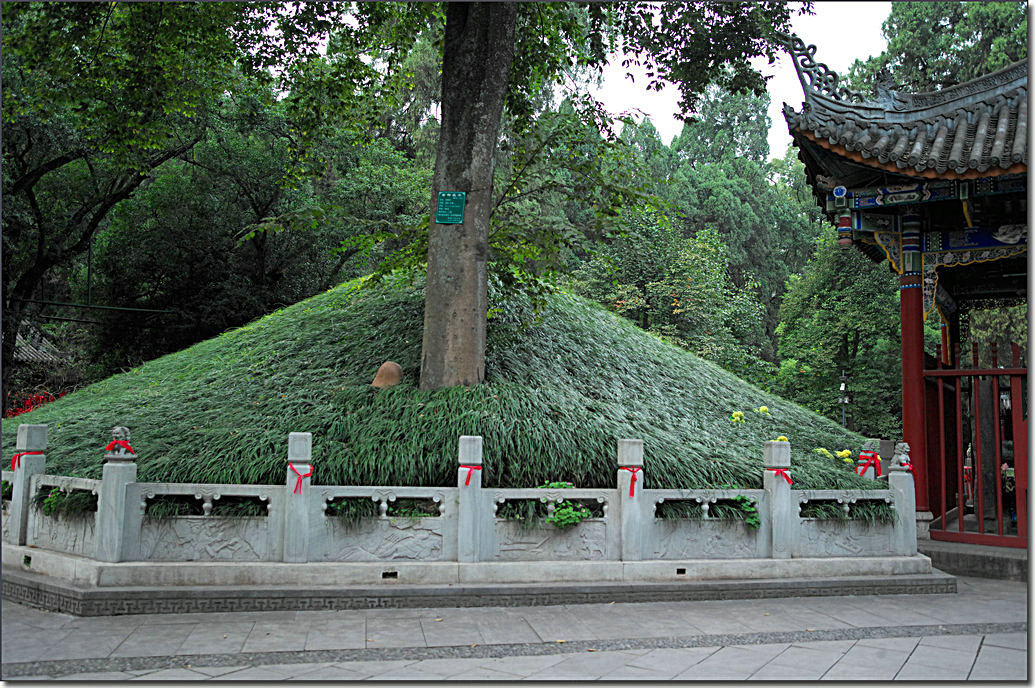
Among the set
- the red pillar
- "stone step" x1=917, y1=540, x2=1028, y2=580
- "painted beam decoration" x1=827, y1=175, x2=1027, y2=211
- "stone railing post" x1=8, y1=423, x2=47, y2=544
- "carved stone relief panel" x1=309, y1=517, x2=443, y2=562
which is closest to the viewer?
"carved stone relief panel" x1=309, y1=517, x2=443, y2=562

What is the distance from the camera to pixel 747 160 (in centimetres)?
4141

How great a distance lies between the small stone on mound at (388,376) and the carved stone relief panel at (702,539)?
332 cm

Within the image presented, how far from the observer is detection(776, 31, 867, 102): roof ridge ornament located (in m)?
9.13

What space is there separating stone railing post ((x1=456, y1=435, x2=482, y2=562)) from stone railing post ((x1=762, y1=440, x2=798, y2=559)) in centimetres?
263

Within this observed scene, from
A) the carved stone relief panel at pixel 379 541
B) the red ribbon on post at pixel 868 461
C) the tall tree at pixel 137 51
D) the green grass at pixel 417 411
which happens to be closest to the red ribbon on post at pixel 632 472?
the green grass at pixel 417 411

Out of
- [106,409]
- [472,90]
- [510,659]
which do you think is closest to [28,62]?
[106,409]

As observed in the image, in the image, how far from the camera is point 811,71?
361 inches

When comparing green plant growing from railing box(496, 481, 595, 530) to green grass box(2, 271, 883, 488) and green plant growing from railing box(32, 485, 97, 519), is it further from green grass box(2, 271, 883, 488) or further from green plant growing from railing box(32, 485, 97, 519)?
green plant growing from railing box(32, 485, 97, 519)

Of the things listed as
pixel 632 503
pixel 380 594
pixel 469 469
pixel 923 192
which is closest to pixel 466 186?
pixel 469 469

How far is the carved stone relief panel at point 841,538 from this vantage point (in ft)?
23.2

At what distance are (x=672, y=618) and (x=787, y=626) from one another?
0.86m

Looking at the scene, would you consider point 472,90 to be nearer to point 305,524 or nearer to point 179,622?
point 305,524

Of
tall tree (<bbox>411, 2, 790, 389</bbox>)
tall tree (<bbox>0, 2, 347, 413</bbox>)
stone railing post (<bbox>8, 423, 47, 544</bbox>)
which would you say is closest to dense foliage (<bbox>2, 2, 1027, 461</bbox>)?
tall tree (<bbox>0, 2, 347, 413</bbox>)

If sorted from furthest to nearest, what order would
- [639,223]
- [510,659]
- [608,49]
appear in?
[639,223] → [608,49] → [510,659]
